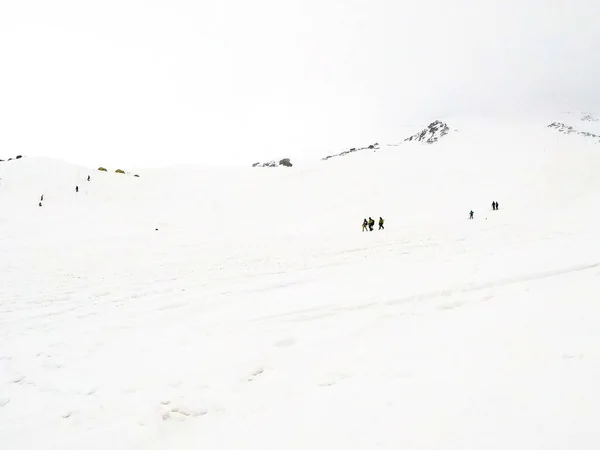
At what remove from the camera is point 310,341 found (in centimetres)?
734

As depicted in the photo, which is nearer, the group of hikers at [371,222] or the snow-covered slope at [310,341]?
the snow-covered slope at [310,341]

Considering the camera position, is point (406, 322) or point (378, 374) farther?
point (406, 322)

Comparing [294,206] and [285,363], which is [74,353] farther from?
[294,206]

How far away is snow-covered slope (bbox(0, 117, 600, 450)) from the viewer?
475 cm

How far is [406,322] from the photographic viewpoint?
7.71 m

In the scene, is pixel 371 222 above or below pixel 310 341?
above

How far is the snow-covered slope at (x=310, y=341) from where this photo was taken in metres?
4.75

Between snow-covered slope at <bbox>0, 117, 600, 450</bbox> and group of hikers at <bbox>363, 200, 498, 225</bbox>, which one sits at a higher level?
group of hikers at <bbox>363, 200, 498, 225</bbox>

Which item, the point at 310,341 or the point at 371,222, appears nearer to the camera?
the point at 310,341

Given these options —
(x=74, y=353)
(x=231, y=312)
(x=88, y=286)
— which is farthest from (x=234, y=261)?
(x=74, y=353)

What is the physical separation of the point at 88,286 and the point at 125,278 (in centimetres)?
134

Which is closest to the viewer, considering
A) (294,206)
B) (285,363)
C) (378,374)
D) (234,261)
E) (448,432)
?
(448,432)

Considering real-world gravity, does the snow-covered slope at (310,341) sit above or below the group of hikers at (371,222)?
below

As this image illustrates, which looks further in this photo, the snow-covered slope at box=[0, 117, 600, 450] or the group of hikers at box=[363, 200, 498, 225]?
the group of hikers at box=[363, 200, 498, 225]
